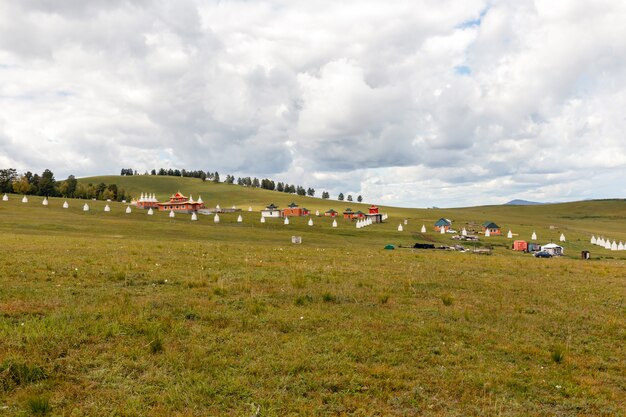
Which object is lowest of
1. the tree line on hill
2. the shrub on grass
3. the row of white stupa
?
the row of white stupa

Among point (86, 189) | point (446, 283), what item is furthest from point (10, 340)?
point (86, 189)

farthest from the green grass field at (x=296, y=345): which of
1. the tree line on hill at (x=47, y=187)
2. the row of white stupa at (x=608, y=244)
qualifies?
the tree line on hill at (x=47, y=187)

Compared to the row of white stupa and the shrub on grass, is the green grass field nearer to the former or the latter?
the shrub on grass

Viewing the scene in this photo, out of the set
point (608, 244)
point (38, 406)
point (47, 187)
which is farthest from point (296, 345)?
point (47, 187)

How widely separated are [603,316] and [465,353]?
806 cm

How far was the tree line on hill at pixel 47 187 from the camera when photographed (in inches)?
5915

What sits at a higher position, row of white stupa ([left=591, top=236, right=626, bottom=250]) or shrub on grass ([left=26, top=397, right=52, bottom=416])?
shrub on grass ([left=26, top=397, right=52, bottom=416])

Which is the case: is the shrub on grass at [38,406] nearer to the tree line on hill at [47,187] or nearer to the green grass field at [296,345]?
the green grass field at [296,345]

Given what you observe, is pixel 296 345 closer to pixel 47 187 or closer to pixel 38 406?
pixel 38 406

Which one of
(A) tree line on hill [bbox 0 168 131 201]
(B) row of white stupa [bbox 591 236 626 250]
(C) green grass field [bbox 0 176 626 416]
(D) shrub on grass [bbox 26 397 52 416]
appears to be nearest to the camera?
(D) shrub on grass [bbox 26 397 52 416]

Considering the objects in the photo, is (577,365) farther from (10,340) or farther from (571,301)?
(10,340)

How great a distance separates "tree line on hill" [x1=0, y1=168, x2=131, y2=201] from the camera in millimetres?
150250

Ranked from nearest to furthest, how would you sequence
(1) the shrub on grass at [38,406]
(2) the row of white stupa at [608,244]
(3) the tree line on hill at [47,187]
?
(1) the shrub on grass at [38,406] → (2) the row of white stupa at [608,244] → (3) the tree line on hill at [47,187]

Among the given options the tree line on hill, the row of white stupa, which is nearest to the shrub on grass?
the row of white stupa
